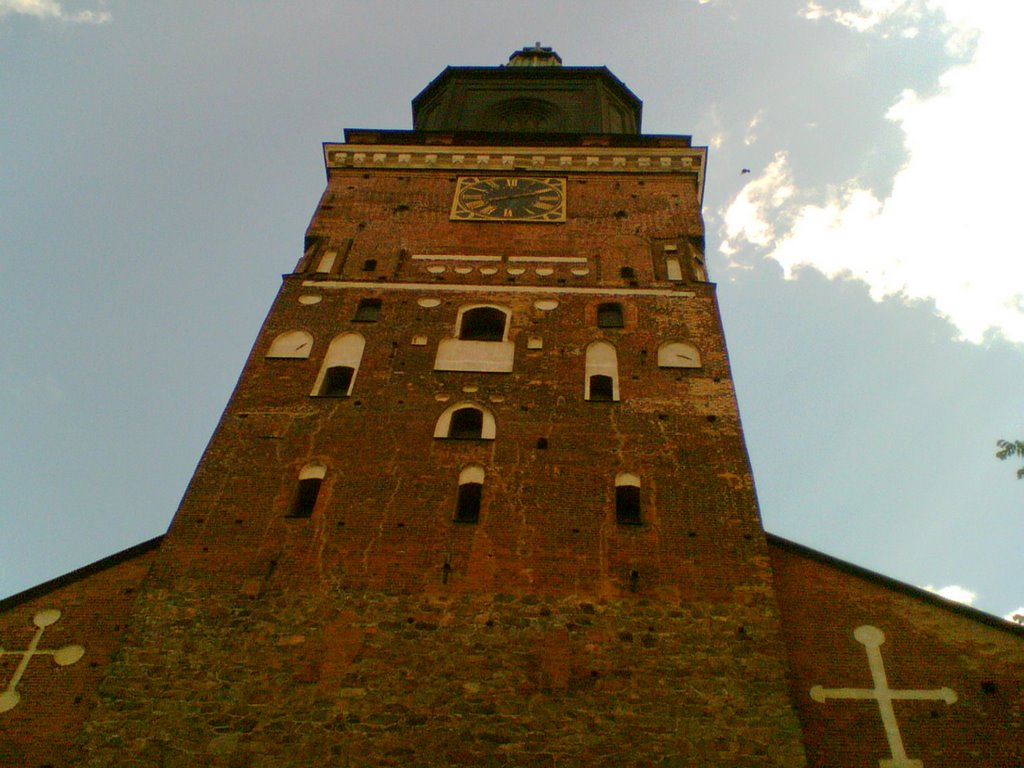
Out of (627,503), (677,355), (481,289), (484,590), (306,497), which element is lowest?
(484,590)

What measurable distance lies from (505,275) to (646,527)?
542cm

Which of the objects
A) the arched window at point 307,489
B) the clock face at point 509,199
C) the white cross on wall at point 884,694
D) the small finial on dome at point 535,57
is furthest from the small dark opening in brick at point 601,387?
the small finial on dome at point 535,57

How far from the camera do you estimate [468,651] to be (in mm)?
8805

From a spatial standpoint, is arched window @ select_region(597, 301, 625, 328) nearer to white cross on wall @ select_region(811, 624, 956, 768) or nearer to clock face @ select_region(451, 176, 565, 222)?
clock face @ select_region(451, 176, 565, 222)

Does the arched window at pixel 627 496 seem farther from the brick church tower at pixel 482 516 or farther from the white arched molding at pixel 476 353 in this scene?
the white arched molding at pixel 476 353

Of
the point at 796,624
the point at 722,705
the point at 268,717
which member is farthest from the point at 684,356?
the point at 268,717

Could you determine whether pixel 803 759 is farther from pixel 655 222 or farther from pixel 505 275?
pixel 655 222

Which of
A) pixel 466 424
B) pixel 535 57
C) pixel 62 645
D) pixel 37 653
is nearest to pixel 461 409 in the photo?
pixel 466 424

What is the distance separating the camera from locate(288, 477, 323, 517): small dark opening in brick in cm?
1041

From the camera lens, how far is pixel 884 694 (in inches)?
345

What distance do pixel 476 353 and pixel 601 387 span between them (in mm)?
1689

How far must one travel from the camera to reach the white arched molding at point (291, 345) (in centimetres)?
1266

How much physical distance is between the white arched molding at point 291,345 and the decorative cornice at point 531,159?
5265mm

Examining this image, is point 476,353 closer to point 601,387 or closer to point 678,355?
point 601,387
